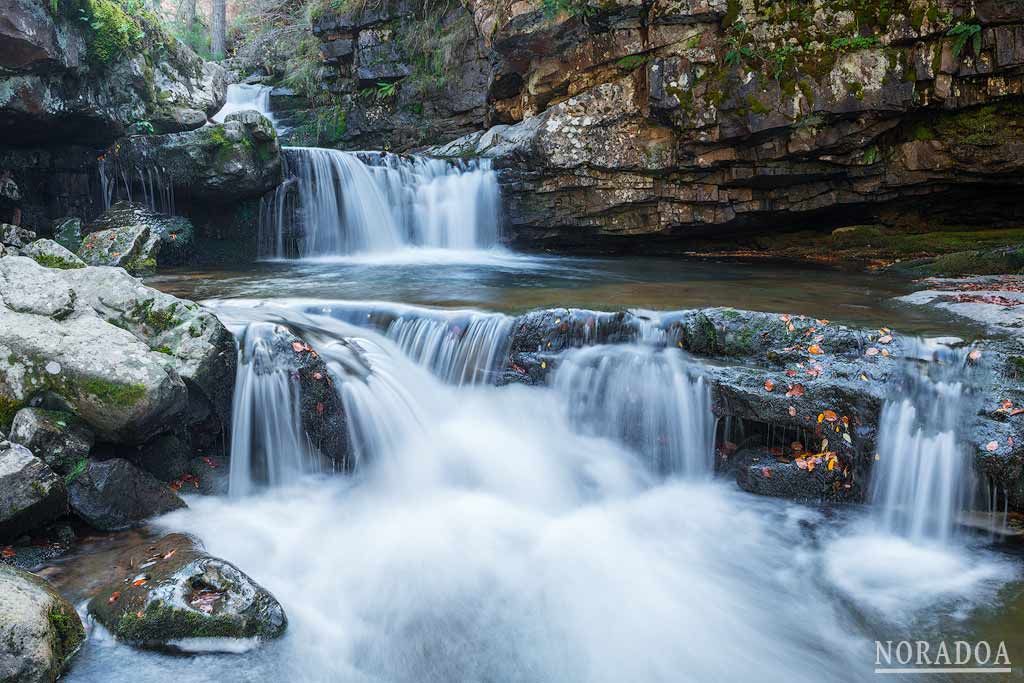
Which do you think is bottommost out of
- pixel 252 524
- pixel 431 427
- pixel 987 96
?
pixel 252 524

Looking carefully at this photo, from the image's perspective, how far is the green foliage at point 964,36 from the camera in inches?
316

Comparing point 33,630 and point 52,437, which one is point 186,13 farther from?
point 33,630

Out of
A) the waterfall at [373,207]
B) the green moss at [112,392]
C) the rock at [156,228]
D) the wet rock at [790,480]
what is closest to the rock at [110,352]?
the green moss at [112,392]

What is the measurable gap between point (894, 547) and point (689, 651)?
173 cm

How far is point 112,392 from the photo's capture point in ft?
13.5

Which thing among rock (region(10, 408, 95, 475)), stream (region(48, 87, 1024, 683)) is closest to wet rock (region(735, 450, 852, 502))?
stream (region(48, 87, 1024, 683))

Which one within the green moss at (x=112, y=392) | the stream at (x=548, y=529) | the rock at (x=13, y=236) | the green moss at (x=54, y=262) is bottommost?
the stream at (x=548, y=529)

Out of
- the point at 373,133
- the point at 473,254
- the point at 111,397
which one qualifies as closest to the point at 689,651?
the point at 111,397

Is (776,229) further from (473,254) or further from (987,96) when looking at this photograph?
(473,254)

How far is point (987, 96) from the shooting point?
27.6ft

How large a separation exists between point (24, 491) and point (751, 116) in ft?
28.4

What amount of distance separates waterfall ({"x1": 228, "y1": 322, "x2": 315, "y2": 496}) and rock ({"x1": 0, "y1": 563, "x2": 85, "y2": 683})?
6.09 feet

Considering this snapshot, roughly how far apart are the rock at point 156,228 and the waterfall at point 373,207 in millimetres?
1184

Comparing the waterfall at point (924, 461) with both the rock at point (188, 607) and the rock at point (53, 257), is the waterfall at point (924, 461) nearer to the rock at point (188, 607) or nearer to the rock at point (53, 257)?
the rock at point (188, 607)
